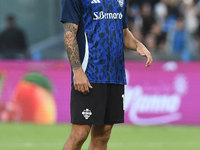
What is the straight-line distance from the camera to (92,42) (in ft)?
19.5

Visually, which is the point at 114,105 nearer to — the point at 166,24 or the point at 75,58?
the point at 75,58

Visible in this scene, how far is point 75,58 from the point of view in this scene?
19.1 ft

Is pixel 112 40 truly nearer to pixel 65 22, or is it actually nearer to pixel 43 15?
pixel 65 22

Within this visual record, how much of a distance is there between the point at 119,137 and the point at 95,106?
467cm

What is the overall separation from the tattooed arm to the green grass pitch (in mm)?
3493

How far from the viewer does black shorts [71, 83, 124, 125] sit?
19.4ft

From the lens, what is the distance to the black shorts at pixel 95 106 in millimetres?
5926

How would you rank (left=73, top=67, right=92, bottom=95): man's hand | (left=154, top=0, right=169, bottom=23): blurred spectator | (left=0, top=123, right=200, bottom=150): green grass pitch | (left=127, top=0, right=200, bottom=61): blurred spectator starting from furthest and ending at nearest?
1. (left=154, top=0, right=169, bottom=23): blurred spectator
2. (left=127, top=0, right=200, bottom=61): blurred spectator
3. (left=0, top=123, right=200, bottom=150): green grass pitch
4. (left=73, top=67, right=92, bottom=95): man's hand

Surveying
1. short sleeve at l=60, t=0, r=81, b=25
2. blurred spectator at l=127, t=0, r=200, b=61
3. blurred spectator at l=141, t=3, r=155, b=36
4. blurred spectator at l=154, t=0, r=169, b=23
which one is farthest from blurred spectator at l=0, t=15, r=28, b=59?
short sleeve at l=60, t=0, r=81, b=25

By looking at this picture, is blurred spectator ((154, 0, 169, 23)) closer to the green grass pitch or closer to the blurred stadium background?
the blurred stadium background

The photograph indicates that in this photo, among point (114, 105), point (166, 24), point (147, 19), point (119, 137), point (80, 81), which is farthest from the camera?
point (166, 24)

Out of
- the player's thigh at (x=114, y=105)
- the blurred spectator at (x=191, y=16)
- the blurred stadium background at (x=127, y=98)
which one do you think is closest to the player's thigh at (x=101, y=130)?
the player's thigh at (x=114, y=105)

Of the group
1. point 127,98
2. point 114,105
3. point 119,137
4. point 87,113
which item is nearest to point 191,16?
point 127,98

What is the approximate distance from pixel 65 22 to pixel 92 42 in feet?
1.06
